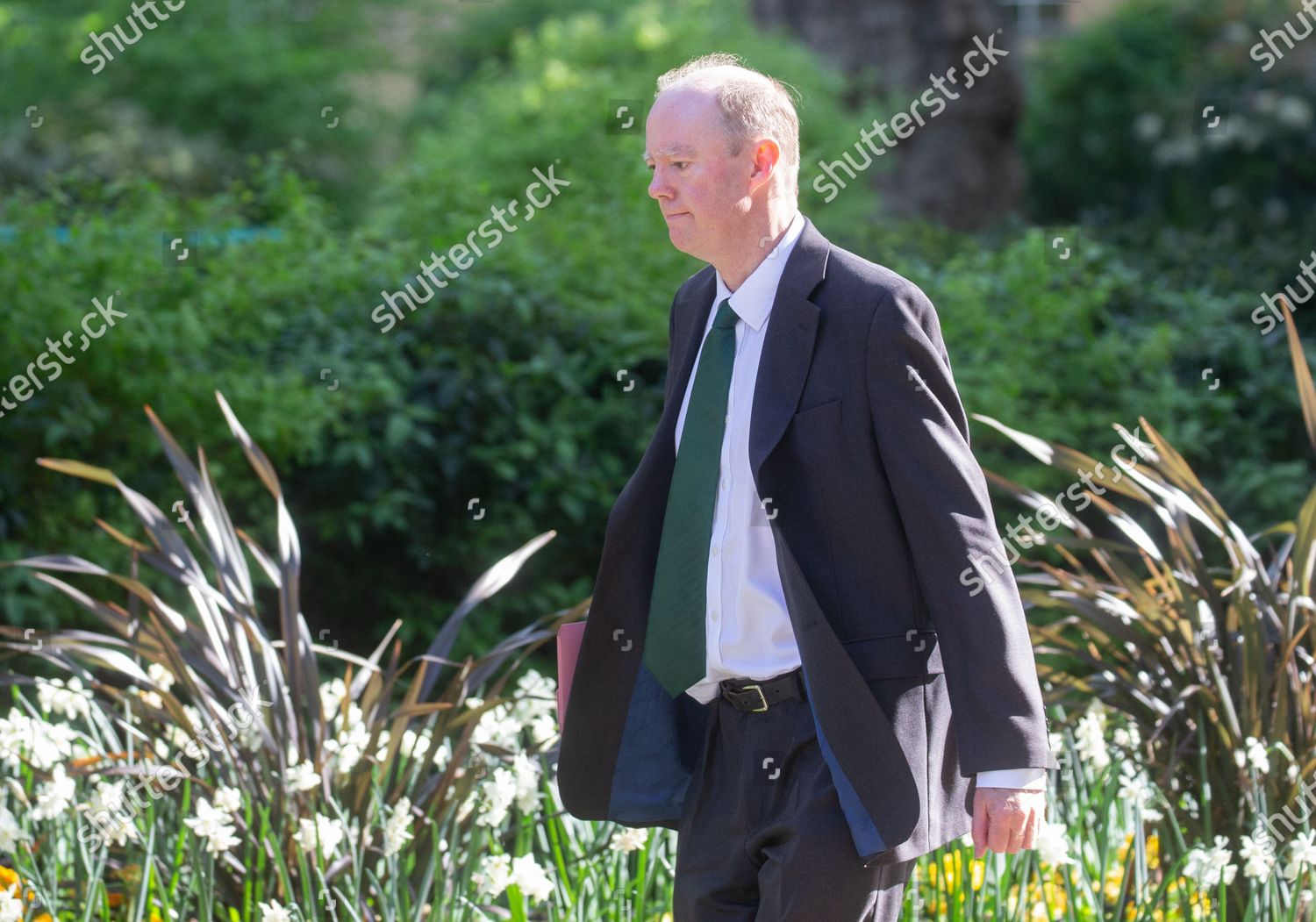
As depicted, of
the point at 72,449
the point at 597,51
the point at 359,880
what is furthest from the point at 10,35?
the point at 359,880

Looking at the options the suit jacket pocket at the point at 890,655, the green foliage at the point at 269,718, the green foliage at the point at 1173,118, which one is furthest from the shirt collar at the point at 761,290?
the green foliage at the point at 1173,118

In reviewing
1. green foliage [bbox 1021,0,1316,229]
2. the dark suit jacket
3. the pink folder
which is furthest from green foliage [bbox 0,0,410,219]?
the dark suit jacket

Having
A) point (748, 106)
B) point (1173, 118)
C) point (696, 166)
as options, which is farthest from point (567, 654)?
point (1173, 118)

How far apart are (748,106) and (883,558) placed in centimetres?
72

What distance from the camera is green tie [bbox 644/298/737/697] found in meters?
2.44

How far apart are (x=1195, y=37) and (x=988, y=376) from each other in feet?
37.8

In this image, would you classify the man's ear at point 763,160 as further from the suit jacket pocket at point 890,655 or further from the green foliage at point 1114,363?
the green foliage at point 1114,363

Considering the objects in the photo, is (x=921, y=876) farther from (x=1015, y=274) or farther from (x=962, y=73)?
(x=962, y=73)

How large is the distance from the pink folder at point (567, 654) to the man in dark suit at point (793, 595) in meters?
0.09

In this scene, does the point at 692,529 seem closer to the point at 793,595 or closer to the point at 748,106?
the point at 793,595

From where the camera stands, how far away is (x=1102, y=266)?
6.54 metres

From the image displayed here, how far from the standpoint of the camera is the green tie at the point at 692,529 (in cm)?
244

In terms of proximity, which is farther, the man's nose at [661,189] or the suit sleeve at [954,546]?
the man's nose at [661,189]

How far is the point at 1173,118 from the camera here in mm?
14398
